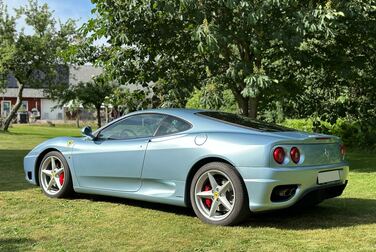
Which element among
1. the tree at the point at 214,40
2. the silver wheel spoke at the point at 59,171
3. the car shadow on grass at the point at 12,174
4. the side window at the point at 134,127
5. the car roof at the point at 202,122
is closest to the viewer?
the car roof at the point at 202,122

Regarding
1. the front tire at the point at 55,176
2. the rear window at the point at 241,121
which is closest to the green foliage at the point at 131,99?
the front tire at the point at 55,176

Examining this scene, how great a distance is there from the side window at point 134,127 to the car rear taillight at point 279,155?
161cm

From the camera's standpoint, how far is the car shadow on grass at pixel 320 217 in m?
5.55

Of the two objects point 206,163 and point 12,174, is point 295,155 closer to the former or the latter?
point 206,163

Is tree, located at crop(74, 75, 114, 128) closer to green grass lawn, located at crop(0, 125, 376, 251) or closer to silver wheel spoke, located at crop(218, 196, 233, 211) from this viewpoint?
green grass lawn, located at crop(0, 125, 376, 251)

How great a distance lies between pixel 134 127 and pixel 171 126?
2.00ft

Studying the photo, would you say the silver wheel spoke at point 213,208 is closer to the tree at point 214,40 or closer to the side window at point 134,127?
the side window at point 134,127

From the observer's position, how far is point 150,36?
1191 centimetres

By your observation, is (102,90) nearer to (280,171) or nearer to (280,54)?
(280,54)

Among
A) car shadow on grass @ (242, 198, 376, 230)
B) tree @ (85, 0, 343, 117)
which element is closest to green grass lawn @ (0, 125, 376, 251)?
car shadow on grass @ (242, 198, 376, 230)

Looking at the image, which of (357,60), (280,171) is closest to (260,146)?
(280,171)

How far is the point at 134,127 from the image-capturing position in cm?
646

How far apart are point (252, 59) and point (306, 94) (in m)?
3.34

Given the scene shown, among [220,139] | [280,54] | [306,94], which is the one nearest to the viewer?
[220,139]
